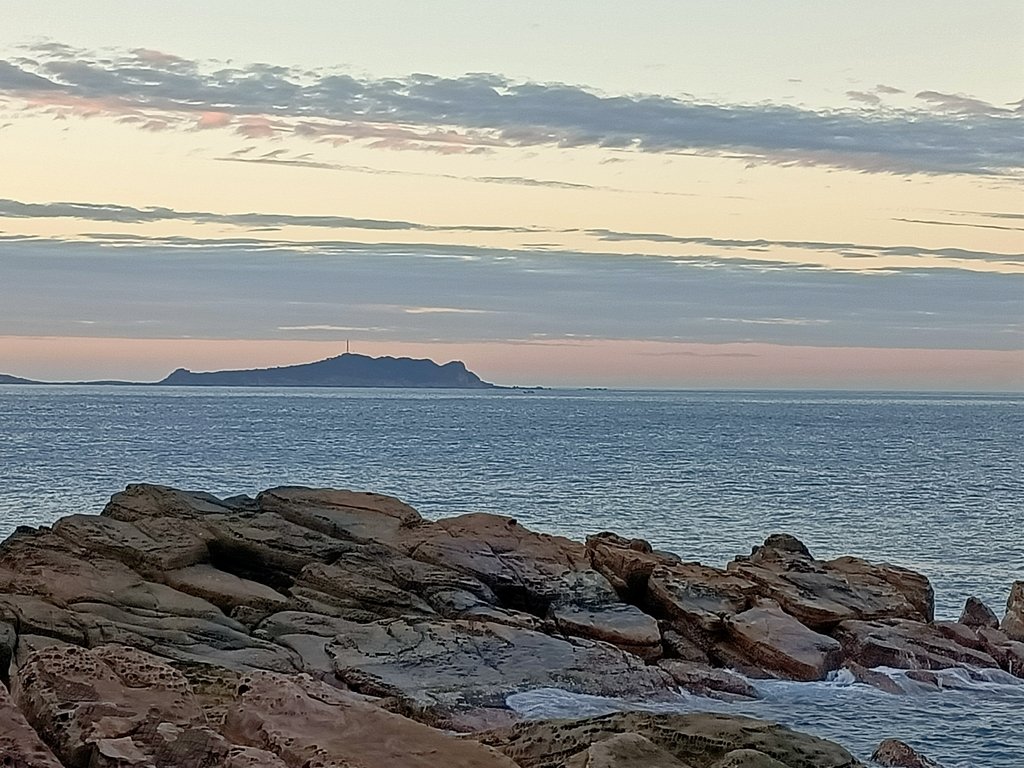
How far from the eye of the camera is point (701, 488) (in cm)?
7550

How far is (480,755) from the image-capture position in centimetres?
1426

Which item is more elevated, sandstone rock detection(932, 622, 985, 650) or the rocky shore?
the rocky shore

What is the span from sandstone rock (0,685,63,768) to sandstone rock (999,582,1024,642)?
86.2 ft

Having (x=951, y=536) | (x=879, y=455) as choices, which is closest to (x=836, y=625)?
(x=951, y=536)

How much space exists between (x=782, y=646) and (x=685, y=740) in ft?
46.9

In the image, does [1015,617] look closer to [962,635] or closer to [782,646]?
[962,635]

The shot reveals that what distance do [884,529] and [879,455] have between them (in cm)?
5618

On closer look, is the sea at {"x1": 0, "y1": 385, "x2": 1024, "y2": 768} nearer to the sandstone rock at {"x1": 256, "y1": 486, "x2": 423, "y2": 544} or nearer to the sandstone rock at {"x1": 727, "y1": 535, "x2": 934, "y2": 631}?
the sandstone rock at {"x1": 727, "y1": 535, "x2": 934, "y2": 631}

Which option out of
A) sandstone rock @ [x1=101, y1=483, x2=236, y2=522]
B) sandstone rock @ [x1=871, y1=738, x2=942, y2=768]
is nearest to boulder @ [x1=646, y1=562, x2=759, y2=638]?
sandstone rock @ [x1=871, y1=738, x2=942, y2=768]

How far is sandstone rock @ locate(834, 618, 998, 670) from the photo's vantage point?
29.6 metres

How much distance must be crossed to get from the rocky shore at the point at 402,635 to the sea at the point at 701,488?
1.51 metres

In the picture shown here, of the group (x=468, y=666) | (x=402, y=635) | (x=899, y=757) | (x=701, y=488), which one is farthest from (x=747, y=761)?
(x=701, y=488)

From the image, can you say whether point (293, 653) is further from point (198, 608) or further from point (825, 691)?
point (825, 691)

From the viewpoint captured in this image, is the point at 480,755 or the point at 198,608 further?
the point at 198,608
